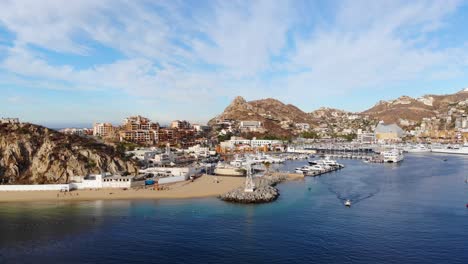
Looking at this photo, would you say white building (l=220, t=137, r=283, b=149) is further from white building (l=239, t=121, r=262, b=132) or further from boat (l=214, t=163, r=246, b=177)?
boat (l=214, t=163, r=246, b=177)

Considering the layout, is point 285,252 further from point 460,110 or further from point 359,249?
point 460,110

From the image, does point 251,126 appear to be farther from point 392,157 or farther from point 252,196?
point 252,196

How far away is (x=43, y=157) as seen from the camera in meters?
43.5

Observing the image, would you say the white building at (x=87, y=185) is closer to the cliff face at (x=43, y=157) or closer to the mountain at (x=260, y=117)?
the cliff face at (x=43, y=157)

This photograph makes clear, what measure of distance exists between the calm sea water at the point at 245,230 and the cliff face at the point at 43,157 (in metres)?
8.52

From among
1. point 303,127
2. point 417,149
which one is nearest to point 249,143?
point 417,149

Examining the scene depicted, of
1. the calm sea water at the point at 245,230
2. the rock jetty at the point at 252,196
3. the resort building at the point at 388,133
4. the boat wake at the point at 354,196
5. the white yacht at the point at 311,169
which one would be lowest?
the calm sea water at the point at 245,230

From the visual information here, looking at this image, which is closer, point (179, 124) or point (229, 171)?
point (229, 171)

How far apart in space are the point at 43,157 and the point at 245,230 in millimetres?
27922

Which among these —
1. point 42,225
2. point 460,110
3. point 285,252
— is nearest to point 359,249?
point 285,252

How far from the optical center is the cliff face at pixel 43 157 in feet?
139

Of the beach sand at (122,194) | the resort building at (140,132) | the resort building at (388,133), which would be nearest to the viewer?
the beach sand at (122,194)

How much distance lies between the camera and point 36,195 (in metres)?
38.0

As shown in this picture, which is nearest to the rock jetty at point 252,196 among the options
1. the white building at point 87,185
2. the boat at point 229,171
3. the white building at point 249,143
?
the white building at point 87,185
